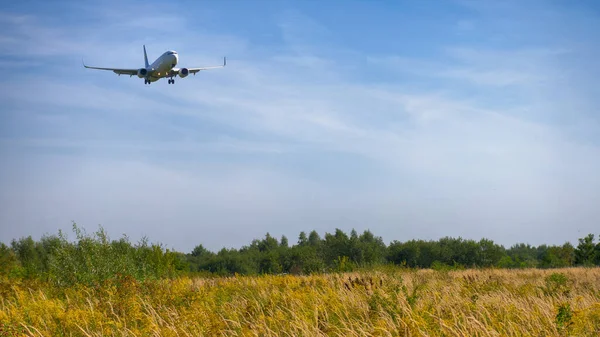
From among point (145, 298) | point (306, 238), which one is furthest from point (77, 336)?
point (306, 238)

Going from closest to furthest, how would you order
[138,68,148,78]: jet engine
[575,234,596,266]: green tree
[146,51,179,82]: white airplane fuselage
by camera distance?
[138,68,148,78]: jet engine
[146,51,179,82]: white airplane fuselage
[575,234,596,266]: green tree

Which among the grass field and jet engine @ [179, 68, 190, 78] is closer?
the grass field

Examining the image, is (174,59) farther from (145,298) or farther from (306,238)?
(306,238)

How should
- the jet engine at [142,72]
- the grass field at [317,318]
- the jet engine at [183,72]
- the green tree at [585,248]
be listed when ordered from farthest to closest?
the green tree at [585,248], the jet engine at [183,72], the jet engine at [142,72], the grass field at [317,318]

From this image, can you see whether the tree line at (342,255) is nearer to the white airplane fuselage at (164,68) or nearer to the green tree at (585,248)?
the green tree at (585,248)

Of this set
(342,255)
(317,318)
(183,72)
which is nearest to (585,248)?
(342,255)

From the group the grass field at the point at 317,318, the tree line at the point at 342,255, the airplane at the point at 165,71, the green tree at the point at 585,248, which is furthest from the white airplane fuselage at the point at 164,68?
the green tree at the point at 585,248

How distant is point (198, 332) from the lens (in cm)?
948

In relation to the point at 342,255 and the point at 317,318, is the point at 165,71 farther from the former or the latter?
the point at 317,318

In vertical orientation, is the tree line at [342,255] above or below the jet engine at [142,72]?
below

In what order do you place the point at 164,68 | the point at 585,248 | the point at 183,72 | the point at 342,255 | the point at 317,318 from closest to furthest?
the point at 317,318, the point at 164,68, the point at 183,72, the point at 342,255, the point at 585,248

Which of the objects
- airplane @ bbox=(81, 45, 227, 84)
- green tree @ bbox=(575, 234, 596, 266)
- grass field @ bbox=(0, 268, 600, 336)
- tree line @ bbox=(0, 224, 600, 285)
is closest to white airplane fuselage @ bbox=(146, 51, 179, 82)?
airplane @ bbox=(81, 45, 227, 84)

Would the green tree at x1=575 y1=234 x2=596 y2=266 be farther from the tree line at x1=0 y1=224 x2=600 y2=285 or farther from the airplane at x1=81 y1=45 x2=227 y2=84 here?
the airplane at x1=81 y1=45 x2=227 y2=84

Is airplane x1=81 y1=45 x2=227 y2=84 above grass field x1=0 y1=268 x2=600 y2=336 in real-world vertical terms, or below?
above
